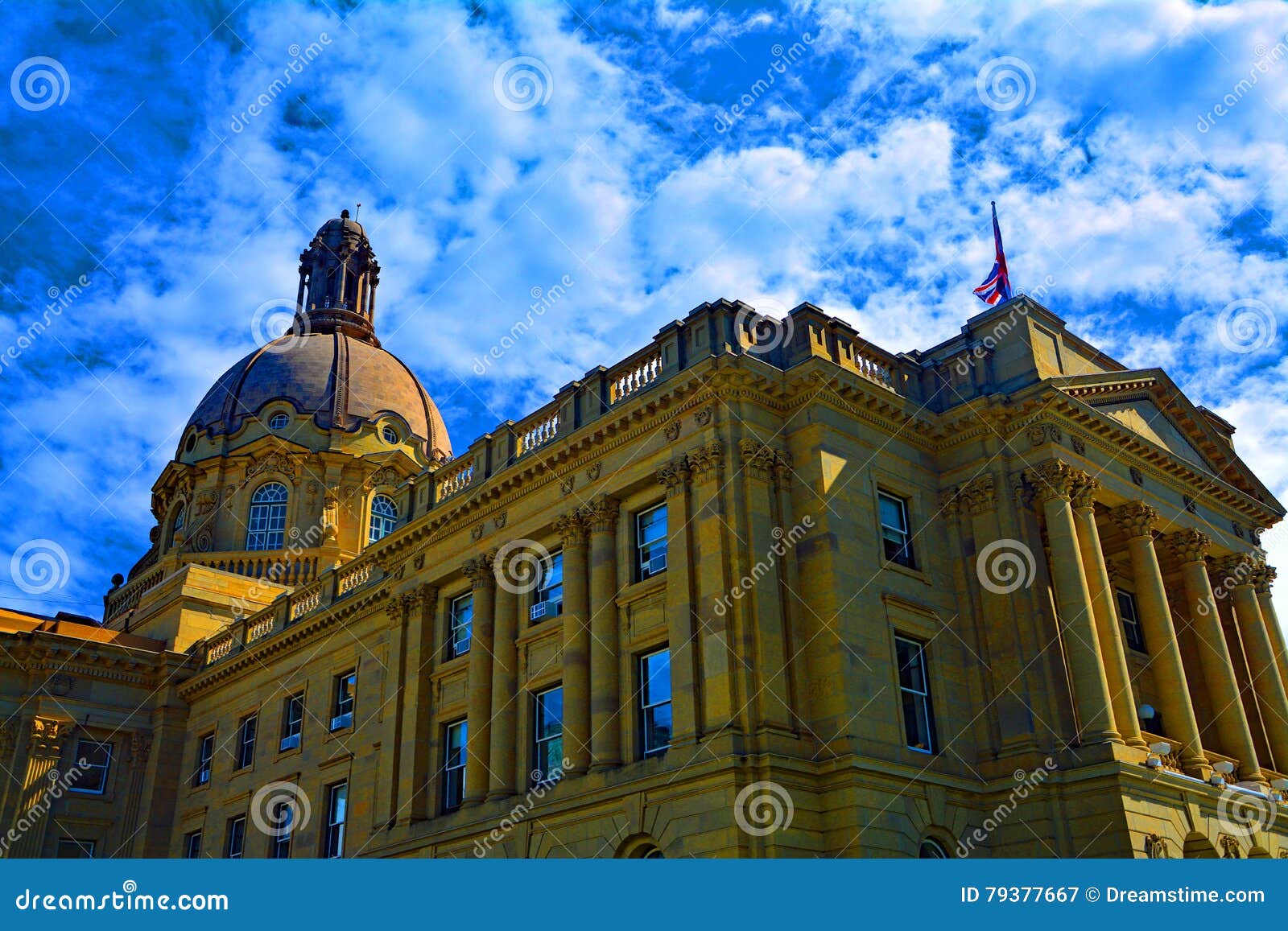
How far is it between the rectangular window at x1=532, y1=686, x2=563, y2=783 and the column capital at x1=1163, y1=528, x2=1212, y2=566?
16.4 meters

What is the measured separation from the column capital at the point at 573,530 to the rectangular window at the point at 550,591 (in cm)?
95

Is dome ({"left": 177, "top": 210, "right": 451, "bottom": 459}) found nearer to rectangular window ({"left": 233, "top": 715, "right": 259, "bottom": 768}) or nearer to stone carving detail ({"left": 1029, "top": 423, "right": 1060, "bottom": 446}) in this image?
rectangular window ({"left": 233, "top": 715, "right": 259, "bottom": 768})

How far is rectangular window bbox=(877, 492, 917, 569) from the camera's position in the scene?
2539 centimetres

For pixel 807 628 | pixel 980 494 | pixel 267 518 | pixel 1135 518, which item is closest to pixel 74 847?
pixel 267 518

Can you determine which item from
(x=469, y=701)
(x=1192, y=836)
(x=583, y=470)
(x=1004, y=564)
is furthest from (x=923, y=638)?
(x=469, y=701)

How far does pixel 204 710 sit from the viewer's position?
134ft

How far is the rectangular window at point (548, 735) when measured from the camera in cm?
2552

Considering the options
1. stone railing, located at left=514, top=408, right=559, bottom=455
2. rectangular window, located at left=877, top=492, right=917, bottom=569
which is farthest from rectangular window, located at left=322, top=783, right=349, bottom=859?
rectangular window, located at left=877, top=492, right=917, bottom=569

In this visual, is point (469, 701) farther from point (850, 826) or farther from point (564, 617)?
point (850, 826)

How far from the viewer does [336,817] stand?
3256 cm

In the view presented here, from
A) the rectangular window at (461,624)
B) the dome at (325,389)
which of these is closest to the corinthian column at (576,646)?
the rectangular window at (461,624)

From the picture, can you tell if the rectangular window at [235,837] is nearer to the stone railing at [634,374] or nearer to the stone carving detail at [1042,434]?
the stone railing at [634,374]

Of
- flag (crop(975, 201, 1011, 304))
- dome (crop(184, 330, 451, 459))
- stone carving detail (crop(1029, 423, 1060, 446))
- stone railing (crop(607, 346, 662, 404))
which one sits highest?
dome (crop(184, 330, 451, 459))

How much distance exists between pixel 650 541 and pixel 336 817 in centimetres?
1423
